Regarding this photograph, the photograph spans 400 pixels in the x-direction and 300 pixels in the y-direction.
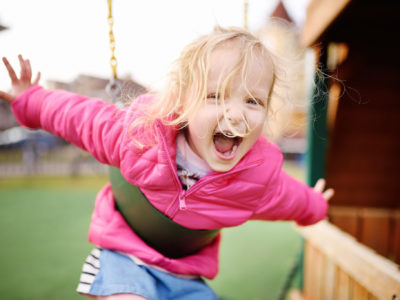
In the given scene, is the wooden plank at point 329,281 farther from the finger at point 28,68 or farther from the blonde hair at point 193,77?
the finger at point 28,68

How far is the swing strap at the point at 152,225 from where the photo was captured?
1.14 metres

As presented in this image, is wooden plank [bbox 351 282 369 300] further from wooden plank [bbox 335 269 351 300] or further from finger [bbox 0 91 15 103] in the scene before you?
finger [bbox 0 91 15 103]

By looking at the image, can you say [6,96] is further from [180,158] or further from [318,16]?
[318,16]

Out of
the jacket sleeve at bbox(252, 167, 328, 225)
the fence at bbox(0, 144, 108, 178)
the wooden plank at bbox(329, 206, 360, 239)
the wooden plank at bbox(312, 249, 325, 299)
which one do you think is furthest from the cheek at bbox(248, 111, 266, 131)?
the fence at bbox(0, 144, 108, 178)

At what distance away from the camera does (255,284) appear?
2.38 metres

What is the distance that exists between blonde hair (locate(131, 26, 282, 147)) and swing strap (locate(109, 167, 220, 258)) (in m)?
0.21

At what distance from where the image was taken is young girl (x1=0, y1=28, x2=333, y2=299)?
0.98m

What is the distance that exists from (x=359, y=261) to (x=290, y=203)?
419 millimetres

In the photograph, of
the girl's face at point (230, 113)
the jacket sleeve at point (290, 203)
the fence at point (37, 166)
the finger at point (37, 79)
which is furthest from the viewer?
the fence at point (37, 166)

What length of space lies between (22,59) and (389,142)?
134 inches

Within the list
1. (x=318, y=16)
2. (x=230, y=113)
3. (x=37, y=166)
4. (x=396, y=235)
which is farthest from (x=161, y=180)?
(x=37, y=166)

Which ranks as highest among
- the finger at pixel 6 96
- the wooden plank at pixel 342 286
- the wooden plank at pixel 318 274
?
the finger at pixel 6 96

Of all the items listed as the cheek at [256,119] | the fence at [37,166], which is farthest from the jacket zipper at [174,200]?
the fence at [37,166]

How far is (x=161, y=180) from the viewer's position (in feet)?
3.45
